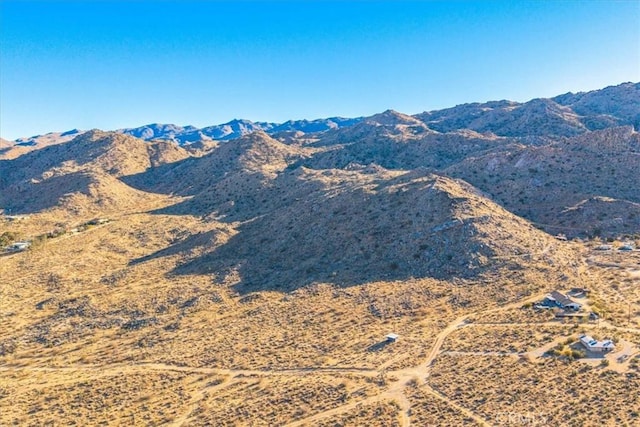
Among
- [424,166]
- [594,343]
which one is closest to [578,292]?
[594,343]

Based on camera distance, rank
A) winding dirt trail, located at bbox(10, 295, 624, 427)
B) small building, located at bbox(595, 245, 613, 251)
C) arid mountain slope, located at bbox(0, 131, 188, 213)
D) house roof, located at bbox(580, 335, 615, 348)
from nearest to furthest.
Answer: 1. winding dirt trail, located at bbox(10, 295, 624, 427)
2. house roof, located at bbox(580, 335, 615, 348)
3. small building, located at bbox(595, 245, 613, 251)
4. arid mountain slope, located at bbox(0, 131, 188, 213)

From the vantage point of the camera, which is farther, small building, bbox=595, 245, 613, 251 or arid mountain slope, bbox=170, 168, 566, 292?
small building, bbox=595, 245, 613, 251

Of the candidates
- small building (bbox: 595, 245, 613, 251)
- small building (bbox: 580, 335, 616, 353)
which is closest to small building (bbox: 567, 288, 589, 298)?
small building (bbox: 580, 335, 616, 353)

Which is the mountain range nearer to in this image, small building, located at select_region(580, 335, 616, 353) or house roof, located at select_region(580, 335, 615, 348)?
house roof, located at select_region(580, 335, 615, 348)

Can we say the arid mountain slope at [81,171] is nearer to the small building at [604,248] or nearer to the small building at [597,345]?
the small building at [604,248]

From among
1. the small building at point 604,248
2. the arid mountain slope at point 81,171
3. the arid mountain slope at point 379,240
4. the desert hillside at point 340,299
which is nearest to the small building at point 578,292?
the desert hillside at point 340,299

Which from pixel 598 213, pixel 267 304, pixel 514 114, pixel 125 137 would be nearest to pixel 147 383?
pixel 267 304
